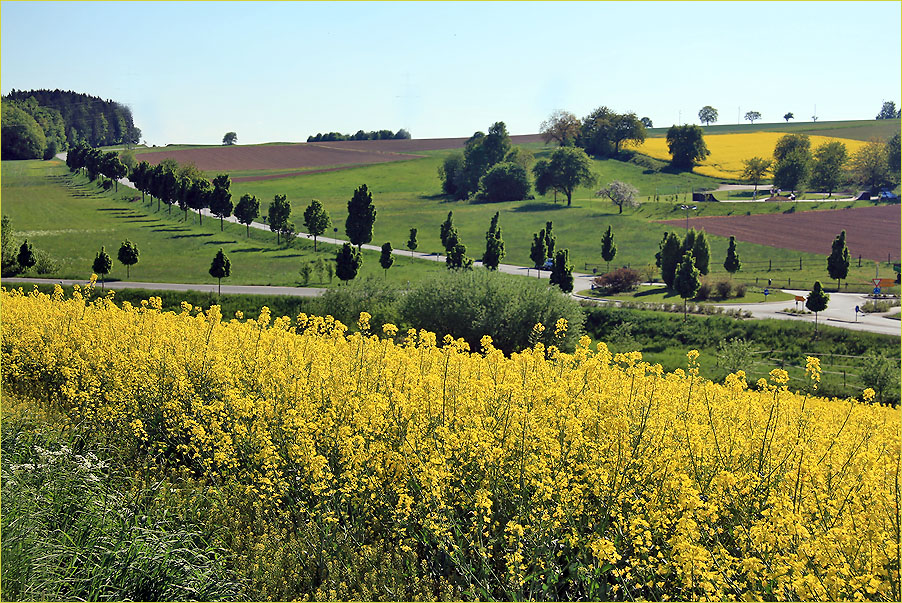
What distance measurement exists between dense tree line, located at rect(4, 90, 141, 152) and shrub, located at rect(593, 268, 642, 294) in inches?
1928

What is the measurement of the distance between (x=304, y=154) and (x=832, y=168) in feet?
230

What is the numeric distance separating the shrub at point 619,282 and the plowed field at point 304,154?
144ft

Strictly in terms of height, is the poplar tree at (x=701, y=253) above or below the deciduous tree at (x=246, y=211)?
below

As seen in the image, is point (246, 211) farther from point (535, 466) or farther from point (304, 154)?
point (535, 466)

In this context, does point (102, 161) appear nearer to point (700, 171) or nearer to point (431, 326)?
point (431, 326)

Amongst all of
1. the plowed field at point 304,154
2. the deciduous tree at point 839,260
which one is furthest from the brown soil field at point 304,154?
the deciduous tree at point 839,260

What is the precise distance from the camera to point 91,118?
74.6 metres

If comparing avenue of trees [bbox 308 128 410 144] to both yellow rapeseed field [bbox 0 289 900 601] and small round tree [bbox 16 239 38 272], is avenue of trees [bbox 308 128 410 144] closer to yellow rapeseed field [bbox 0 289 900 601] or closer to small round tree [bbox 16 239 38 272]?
small round tree [bbox 16 239 38 272]

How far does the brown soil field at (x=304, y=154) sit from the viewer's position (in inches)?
3354

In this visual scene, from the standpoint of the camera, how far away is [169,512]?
7.72 metres

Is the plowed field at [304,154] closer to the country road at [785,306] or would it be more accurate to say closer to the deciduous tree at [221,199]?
the deciduous tree at [221,199]

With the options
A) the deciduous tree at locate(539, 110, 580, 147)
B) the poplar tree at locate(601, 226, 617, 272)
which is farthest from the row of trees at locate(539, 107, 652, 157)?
the poplar tree at locate(601, 226, 617, 272)

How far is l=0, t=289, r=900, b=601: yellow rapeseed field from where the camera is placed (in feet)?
19.7

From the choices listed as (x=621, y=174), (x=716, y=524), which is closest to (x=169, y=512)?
(x=716, y=524)
